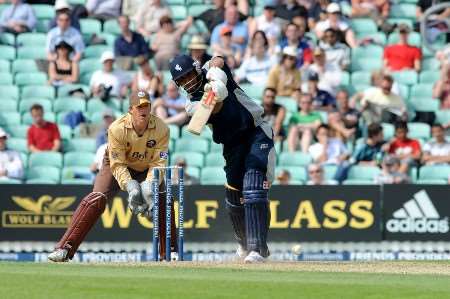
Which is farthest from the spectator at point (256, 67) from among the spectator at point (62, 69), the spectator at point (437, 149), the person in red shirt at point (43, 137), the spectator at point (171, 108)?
the person in red shirt at point (43, 137)

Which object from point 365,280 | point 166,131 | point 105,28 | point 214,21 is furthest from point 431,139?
point 365,280

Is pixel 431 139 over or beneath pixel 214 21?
beneath

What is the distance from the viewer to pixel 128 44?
21.8m

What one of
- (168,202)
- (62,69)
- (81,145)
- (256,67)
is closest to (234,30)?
(256,67)

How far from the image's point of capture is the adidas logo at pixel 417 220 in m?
18.7

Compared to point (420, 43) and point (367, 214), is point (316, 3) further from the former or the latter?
point (367, 214)

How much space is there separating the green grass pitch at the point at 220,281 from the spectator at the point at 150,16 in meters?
10.1

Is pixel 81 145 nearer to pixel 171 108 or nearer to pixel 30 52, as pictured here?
pixel 171 108

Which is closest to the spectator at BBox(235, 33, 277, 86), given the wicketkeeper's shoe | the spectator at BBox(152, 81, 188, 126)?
the spectator at BBox(152, 81, 188, 126)

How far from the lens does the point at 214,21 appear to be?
73.4ft

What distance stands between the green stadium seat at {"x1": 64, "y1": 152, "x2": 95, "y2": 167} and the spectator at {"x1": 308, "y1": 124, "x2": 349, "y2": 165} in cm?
320

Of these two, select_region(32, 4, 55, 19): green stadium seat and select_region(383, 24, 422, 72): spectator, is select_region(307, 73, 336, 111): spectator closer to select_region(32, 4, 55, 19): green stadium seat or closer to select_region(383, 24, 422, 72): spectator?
select_region(383, 24, 422, 72): spectator

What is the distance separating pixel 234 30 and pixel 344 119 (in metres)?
2.64

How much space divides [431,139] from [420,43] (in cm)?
234
